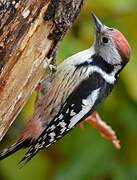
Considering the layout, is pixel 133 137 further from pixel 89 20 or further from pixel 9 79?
pixel 9 79

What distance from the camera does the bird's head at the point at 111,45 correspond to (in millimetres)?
3843

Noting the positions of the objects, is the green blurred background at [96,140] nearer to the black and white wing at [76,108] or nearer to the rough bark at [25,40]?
the black and white wing at [76,108]

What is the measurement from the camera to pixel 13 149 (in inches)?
142

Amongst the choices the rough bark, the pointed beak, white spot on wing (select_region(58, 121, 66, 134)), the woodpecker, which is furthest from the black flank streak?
the rough bark

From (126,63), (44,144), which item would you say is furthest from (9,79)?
(126,63)

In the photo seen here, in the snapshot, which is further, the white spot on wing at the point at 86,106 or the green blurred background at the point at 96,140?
the green blurred background at the point at 96,140

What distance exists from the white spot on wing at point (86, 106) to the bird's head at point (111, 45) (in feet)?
0.84

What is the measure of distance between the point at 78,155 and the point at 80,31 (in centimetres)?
91

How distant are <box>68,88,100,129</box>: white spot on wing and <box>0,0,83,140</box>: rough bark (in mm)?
581

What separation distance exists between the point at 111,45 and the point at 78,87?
38 centimetres

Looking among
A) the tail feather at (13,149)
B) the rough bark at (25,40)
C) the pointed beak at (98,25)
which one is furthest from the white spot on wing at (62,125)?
the pointed beak at (98,25)

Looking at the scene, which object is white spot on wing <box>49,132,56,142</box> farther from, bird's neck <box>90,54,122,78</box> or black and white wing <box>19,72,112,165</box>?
bird's neck <box>90,54,122,78</box>

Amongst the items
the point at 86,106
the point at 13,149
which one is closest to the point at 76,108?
the point at 86,106

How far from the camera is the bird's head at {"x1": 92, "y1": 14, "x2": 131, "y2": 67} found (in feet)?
12.6
